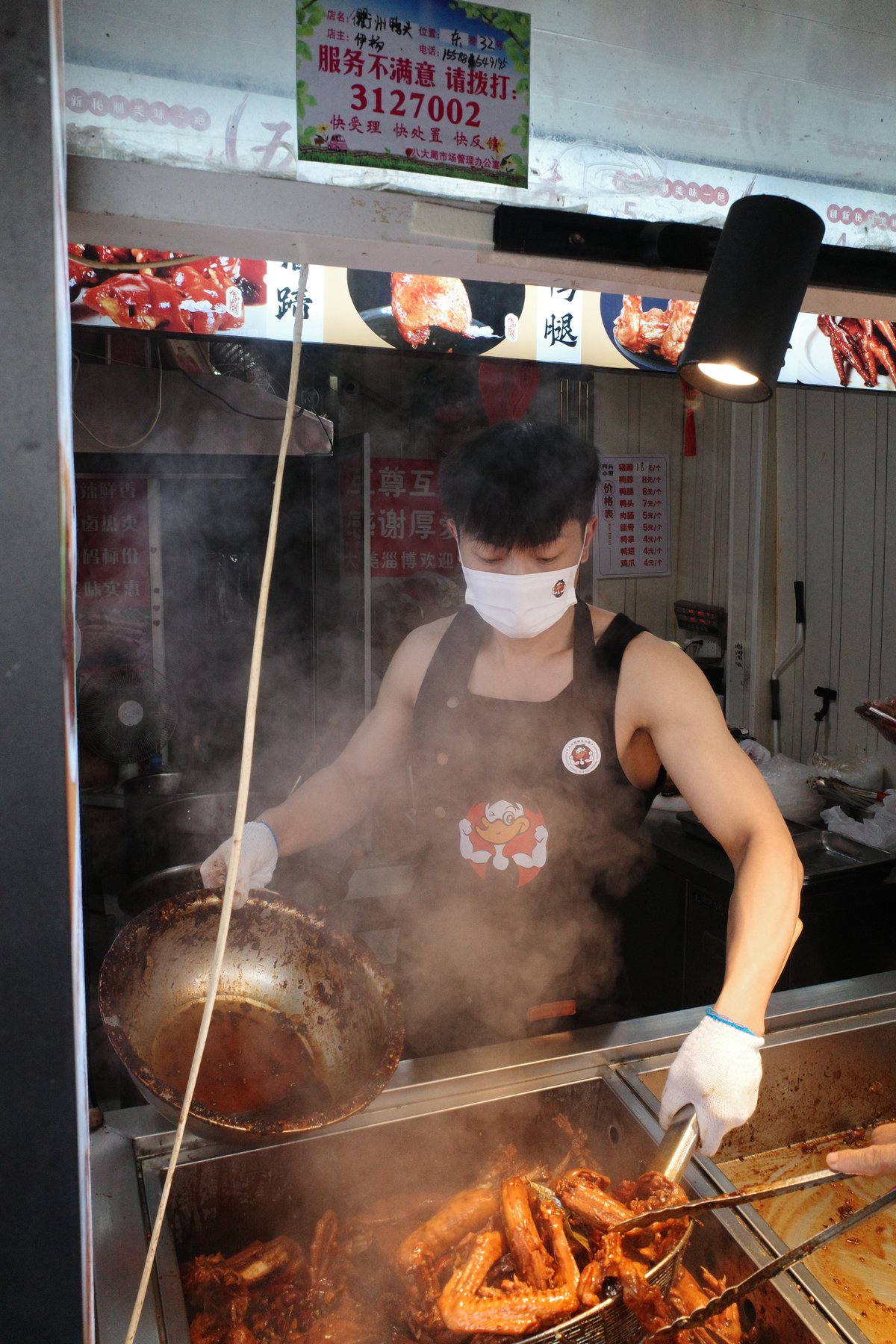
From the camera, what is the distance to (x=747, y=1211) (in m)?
1.71

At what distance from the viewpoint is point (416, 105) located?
1610 millimetres

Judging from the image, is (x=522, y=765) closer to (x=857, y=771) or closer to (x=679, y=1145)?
(x=679, y=1145)

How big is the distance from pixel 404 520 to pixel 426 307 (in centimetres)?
364

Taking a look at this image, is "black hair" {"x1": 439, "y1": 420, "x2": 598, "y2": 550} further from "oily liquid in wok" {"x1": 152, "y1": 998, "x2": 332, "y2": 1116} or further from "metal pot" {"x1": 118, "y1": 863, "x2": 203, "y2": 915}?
"oily liquid in wok" {"x1": 152, "y1": 998, "x2": 332, "y2": 1116}

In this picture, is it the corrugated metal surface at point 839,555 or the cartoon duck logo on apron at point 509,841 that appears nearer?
the cartoon duck logo on apron at point 509,841

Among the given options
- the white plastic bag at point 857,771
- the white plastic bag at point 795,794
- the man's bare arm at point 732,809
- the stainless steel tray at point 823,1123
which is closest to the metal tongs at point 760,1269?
the man's bare arm at point 732,809

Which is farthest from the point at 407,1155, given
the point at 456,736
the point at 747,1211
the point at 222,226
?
the point at 222,226

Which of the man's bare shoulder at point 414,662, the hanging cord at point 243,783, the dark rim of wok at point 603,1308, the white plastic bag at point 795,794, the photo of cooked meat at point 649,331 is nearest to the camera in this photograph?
the hanging cord at point 243,783

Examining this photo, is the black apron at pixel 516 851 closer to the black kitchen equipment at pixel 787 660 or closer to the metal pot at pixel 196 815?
the metal pot at pixel 196 815

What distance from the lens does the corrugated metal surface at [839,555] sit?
18.1 feet

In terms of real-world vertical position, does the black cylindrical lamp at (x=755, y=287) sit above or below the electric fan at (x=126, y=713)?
above

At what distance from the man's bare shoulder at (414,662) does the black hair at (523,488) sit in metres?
0.48

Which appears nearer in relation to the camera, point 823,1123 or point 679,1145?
point 679,1145

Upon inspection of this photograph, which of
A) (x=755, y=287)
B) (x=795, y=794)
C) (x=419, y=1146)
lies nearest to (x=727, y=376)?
(x=755, y=287)
